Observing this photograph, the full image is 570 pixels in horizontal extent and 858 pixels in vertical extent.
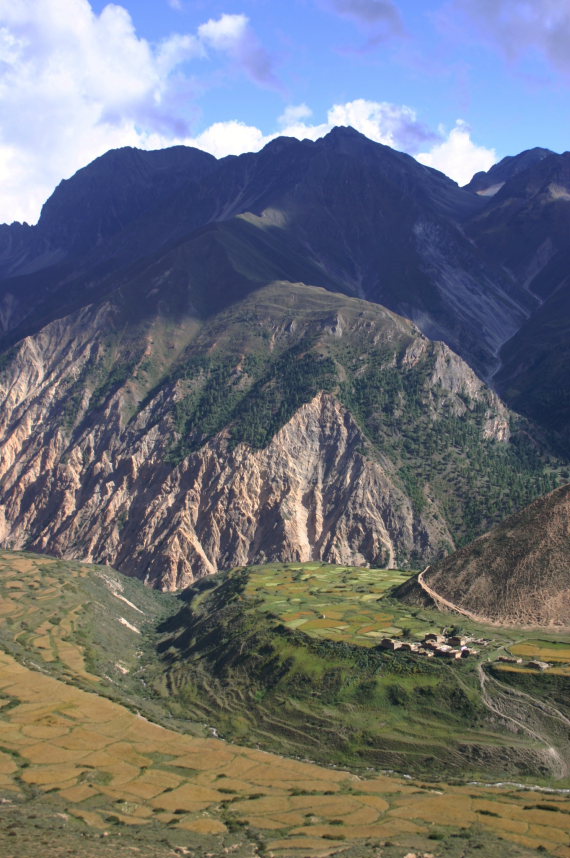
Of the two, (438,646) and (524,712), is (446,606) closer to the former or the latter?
(438,646)

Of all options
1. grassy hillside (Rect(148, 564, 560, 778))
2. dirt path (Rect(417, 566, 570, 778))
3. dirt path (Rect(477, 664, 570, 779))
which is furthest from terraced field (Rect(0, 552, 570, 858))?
dirt path (Rect(477, 664, 570, 779))

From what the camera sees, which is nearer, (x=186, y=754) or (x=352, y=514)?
(x=186, y=754)

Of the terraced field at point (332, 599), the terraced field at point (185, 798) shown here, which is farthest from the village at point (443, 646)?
the terraced field at point (185, 798)

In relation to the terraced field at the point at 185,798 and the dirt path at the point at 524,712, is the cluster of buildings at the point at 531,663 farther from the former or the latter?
the terraced field at the point at 185,798

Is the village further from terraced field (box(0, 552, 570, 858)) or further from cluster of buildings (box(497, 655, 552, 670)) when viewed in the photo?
terraced field (box(0, 552, 570, 858))

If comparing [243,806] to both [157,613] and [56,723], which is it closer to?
[56,723]

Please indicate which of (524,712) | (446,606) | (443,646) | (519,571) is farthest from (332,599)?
A: (524,712)

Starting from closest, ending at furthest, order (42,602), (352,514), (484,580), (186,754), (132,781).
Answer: (132,781)
(186,754)
(484,580)
(42,602)
(352,514)

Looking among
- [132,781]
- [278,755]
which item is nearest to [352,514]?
[278,755]
